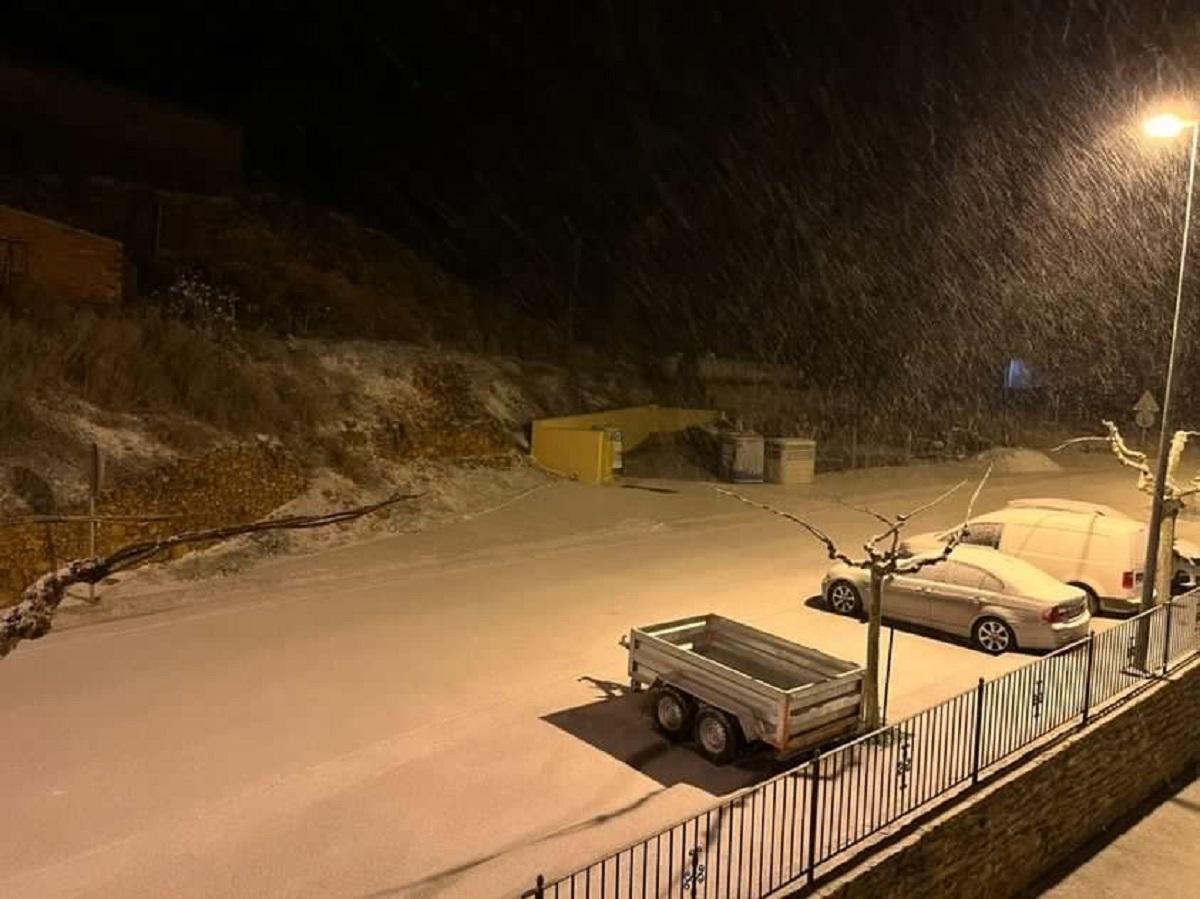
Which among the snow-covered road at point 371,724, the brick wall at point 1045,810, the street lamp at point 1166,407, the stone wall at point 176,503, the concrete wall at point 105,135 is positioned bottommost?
the brick wall at point 1045,810

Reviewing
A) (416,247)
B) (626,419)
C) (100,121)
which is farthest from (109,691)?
(416,247)

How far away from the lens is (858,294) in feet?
163

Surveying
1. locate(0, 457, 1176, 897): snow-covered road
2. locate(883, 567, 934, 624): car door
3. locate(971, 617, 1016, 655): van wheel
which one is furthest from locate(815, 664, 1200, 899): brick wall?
locate(883, 567, 934, 624): car door

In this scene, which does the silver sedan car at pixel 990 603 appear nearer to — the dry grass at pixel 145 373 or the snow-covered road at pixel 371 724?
the snow-covered road at pixel 371 724

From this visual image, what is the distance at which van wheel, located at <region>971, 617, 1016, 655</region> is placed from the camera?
13.1 metres

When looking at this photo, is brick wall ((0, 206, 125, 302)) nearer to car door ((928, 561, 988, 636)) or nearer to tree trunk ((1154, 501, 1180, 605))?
car door ((928, 561, 988, 636))

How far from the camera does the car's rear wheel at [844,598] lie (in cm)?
1482

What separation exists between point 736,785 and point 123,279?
69.9ft

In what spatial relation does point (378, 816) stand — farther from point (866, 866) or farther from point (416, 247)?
point (416, 247)

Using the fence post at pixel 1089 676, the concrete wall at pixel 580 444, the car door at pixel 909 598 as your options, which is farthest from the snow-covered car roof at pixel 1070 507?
the concrete wall at pixel 580 444

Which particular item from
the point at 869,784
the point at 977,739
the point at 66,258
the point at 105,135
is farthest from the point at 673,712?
the point at 105,135

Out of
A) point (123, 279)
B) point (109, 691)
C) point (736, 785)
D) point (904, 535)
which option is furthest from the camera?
point (123, 279)

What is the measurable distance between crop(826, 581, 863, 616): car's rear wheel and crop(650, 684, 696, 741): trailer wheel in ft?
19.0

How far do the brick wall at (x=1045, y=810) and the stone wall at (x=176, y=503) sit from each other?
10.00 m
